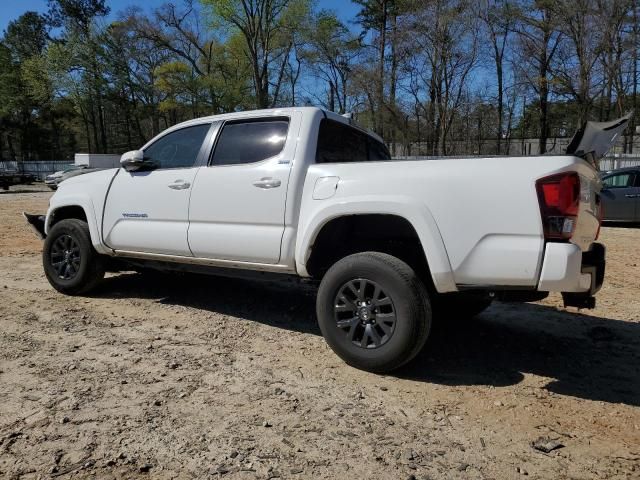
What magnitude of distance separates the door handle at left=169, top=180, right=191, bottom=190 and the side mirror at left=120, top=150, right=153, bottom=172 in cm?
52

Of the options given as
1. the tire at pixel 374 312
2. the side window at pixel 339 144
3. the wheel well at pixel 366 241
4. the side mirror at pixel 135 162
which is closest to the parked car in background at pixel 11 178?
the side mirror at pixel 135 162

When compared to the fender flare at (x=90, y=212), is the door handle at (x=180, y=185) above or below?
above

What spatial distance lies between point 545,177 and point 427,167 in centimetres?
75

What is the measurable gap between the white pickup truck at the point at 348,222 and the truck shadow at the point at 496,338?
0.38m

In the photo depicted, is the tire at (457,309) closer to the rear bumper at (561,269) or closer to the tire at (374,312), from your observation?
the tire at (374,312)

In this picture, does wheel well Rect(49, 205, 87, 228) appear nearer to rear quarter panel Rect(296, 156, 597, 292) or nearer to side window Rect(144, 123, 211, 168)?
side window Rect(144, 123, 211, 168)

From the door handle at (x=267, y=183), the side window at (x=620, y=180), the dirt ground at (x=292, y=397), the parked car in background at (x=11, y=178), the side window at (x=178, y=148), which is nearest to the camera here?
the dirt ground at (x=292, y=397)

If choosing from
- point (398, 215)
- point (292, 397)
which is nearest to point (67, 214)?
point (292, 397)

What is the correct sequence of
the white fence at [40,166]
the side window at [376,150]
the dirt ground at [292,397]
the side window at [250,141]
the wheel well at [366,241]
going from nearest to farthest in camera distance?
1. the dirt ground at [292,397]
2. the wheel well at [366,241]
3. the side window at [250,141]
4. the side window at [376,150]
5. the white fence at [40,166]

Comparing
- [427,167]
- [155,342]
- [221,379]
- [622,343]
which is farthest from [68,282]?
[622,343]

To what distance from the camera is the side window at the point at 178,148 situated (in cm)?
502

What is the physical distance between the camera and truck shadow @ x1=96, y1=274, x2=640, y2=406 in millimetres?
3807

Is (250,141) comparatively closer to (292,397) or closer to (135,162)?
(135,162)

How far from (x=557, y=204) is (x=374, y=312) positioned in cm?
139
